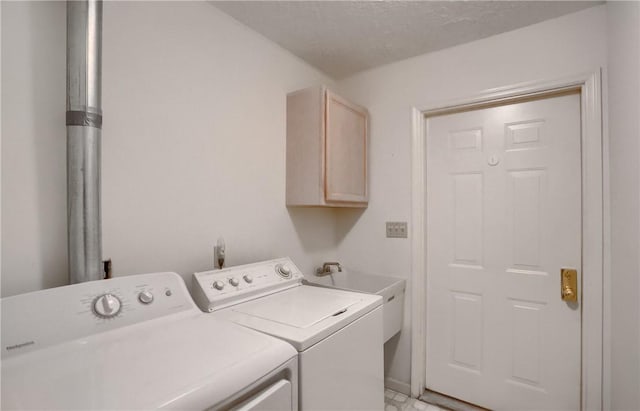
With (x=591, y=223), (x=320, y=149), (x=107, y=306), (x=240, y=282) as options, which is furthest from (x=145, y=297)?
(x=591, y=223)

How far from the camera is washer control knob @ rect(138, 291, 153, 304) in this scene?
1.09m

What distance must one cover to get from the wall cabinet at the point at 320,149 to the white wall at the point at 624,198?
139 centimetres

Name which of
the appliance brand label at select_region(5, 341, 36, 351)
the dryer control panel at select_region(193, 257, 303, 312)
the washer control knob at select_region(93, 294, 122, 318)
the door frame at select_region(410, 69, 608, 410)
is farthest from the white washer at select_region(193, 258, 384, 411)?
the door frame at select_region(410, 69, 608, 410)

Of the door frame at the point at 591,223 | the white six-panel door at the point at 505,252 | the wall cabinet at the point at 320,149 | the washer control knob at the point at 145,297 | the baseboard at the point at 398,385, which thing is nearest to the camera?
the washer control knob at the point at 145,297

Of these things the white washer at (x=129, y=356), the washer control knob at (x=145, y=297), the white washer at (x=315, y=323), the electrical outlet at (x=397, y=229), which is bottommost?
the white washer at (x=315, y=323)

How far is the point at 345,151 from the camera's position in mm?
2111

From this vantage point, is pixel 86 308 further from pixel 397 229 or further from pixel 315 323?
pixel 397 229

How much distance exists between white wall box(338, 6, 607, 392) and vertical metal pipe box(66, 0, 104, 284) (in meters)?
1.77

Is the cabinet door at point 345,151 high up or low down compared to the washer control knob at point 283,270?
up

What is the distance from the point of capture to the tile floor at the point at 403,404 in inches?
79.9

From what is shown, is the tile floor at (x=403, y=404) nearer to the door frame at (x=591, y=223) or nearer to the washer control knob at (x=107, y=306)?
the door frame at (x=591, y=223)

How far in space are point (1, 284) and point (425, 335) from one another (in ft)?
7.53

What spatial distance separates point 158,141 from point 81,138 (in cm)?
35

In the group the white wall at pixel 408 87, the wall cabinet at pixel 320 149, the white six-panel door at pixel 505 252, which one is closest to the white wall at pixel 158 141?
the wall cabinet at pixel 320 149
